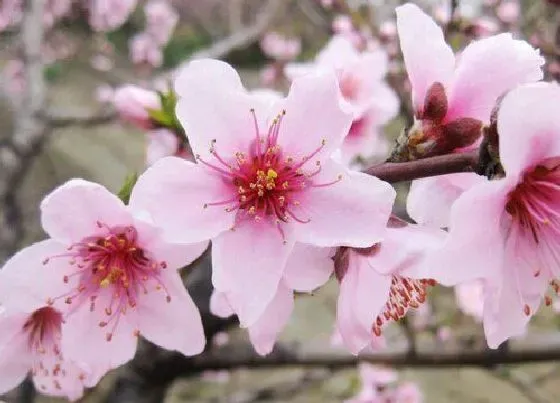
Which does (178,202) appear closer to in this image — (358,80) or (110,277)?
(110,277)

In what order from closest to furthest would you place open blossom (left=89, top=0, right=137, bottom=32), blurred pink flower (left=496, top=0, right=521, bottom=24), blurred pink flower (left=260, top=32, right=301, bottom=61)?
blurred pink flower (left=496, top=0, right=521, bottom=24) → open blossom (left=89, top=0, right=137, bottom=32) → blurred pink flower (left=260, top=32, right=301, bottom=61)

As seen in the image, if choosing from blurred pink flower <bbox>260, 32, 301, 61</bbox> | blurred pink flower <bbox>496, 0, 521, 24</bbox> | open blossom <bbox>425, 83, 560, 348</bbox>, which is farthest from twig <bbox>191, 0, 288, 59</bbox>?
open blossom <bbox>425, 83, 560, 348</bbox>

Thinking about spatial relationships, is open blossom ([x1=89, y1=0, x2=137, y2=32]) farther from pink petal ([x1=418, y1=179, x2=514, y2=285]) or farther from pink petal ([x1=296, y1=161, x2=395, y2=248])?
pink petal ([x1=418, y1=179, x2=514, y2=285])

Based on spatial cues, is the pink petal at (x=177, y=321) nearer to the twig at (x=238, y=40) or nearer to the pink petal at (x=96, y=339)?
the pink petal at (x=96, y=339)

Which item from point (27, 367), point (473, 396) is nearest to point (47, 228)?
point (27, 367)

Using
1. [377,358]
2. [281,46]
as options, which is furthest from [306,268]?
[281,46]

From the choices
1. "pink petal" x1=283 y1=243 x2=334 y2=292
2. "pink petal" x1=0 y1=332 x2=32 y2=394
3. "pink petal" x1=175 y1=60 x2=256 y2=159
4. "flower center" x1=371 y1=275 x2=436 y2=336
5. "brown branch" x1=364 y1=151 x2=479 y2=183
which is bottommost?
Result: "pink petal" x1=0 y1=332 x2=32 y2=394
